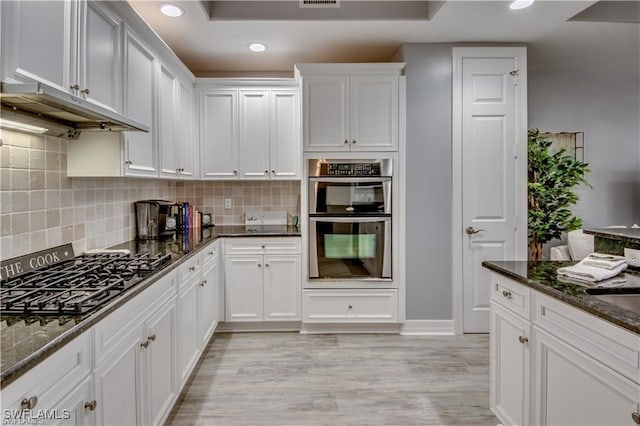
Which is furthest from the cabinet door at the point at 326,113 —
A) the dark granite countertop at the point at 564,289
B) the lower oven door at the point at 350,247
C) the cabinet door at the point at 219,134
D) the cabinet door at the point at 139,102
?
the dark granite countertop at the point at 564,289

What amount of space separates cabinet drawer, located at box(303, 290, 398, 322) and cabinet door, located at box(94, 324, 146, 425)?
1.92m

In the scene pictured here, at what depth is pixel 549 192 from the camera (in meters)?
3.80

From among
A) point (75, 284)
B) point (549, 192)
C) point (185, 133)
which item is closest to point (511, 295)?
point (75, 284)

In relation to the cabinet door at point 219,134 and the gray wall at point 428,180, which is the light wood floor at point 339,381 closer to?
the gray wall at point 428,180

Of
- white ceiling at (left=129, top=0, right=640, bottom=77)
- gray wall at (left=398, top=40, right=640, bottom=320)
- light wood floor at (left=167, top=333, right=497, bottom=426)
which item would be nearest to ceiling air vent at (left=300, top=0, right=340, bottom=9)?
white ceiling at (left=129, top=0, right=640, bottom=77)

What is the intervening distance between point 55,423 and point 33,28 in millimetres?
1354

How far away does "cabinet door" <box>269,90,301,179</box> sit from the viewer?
3.69 meters

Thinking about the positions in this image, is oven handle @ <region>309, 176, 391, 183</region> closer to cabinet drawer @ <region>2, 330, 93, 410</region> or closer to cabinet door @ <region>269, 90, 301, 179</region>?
cabinet door @ <region>269, 90, 301, 179</region>

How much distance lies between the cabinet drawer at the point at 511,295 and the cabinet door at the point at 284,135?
2213 millimetres

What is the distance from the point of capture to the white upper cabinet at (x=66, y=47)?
129cm

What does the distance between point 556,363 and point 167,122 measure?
2823 mm

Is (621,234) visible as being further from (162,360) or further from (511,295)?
(162,360)

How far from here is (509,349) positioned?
1.79 m

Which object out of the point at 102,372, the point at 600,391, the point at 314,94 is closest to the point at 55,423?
the point at 102,372
